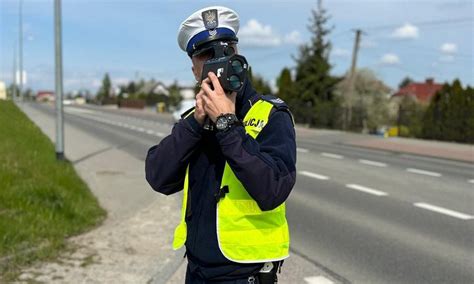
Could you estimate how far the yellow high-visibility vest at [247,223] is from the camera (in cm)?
188

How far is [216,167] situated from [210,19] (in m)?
0.54

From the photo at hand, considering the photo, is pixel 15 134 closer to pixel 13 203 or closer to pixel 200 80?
pixel 13 203

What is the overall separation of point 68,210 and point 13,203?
0.66m

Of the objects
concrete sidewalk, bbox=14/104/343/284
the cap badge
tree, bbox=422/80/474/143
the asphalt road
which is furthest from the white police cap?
tree, bbox=422/80/474/143

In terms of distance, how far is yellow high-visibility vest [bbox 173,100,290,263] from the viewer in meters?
1.88

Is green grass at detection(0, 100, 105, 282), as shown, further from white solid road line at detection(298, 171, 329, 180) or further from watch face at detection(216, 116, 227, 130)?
white solid road line at detection(298, 171, 329, 180)

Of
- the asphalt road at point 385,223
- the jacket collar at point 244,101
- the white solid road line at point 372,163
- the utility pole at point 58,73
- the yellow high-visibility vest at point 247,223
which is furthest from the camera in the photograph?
the white solid road line at point 372,163

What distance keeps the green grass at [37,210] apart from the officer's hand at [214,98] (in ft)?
11.4

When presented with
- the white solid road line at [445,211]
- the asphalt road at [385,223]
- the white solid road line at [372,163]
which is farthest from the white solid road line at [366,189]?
the white solid road line at [372,163]

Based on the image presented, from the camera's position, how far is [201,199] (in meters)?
1.99

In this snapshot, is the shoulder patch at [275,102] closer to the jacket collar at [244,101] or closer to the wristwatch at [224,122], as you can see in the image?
the jacket collar at [244,101]

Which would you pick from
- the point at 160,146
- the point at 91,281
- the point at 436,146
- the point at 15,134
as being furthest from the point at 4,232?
the point at 436,146

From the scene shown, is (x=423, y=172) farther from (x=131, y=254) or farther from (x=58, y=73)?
(x=131, y=254)

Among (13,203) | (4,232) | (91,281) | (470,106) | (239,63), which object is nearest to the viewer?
(239,63)
